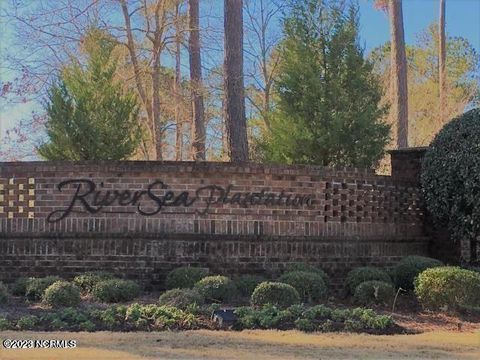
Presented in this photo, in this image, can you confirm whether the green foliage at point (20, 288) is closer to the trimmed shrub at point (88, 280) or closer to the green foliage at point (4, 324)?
the trimmed shrub at point (88, 280)

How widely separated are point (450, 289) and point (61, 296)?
17.0 ft

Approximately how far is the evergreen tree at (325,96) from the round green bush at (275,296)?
4.74 m

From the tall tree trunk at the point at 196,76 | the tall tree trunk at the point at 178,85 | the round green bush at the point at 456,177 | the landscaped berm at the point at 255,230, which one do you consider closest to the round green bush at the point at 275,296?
the landscaped berm at the point at 255,230

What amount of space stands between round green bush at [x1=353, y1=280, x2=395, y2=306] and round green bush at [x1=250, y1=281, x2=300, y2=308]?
124 cm

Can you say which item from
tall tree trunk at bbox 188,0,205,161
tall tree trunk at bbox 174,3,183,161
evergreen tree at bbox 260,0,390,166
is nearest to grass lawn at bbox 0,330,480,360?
evergreen tree at bbox 260,0,390,166

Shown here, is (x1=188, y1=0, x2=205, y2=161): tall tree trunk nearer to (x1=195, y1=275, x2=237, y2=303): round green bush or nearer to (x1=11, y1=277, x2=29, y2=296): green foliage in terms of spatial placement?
(x1=11, y1=277, x2=29, y2=296): green foliage

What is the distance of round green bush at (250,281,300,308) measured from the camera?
8609 millimetres

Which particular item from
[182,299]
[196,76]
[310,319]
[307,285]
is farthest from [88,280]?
[196,76]

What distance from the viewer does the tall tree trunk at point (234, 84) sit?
13.3 m

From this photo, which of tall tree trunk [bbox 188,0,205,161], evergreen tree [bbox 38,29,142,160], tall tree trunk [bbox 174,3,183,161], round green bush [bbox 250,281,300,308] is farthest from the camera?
tall tree trunk [bbox 174,3,183,161]

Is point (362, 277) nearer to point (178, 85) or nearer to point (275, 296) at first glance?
point (275, 296)

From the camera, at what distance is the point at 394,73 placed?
19.6 metres

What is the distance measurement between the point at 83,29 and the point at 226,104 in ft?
21.0

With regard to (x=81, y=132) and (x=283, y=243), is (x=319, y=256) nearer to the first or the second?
(x=283, y=243)
